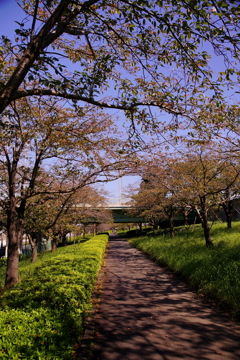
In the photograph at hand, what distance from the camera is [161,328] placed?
172 inches

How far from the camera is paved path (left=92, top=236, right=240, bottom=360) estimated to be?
356 centimetres

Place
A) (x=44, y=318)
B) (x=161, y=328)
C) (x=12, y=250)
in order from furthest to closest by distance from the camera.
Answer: (x=12, y=250), (x=161, y=328), (x=44, y=318)

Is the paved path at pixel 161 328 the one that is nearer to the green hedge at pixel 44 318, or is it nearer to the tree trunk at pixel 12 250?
the green hedge at pixel 44 318

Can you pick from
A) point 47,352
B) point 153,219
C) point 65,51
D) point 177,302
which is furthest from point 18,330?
point 153,219

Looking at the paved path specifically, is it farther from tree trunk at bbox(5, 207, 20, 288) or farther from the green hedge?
tree trunk at bbox(5, 207, 20, 288)

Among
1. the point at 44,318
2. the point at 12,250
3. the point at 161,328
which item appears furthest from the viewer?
the point at 12,250

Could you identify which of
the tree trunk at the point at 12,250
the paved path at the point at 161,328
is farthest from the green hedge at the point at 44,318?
the tree trunk at the point at 12,250

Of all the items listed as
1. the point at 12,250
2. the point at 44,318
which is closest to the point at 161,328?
the point at 44,318

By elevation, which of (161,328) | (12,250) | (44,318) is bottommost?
(161,328)

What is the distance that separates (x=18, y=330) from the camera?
309cm

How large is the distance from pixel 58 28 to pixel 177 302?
5825mm

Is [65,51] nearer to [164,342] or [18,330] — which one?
[18,330]

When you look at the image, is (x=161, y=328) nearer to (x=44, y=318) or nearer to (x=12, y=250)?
(x=44, y=318)

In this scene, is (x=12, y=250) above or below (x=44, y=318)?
above
